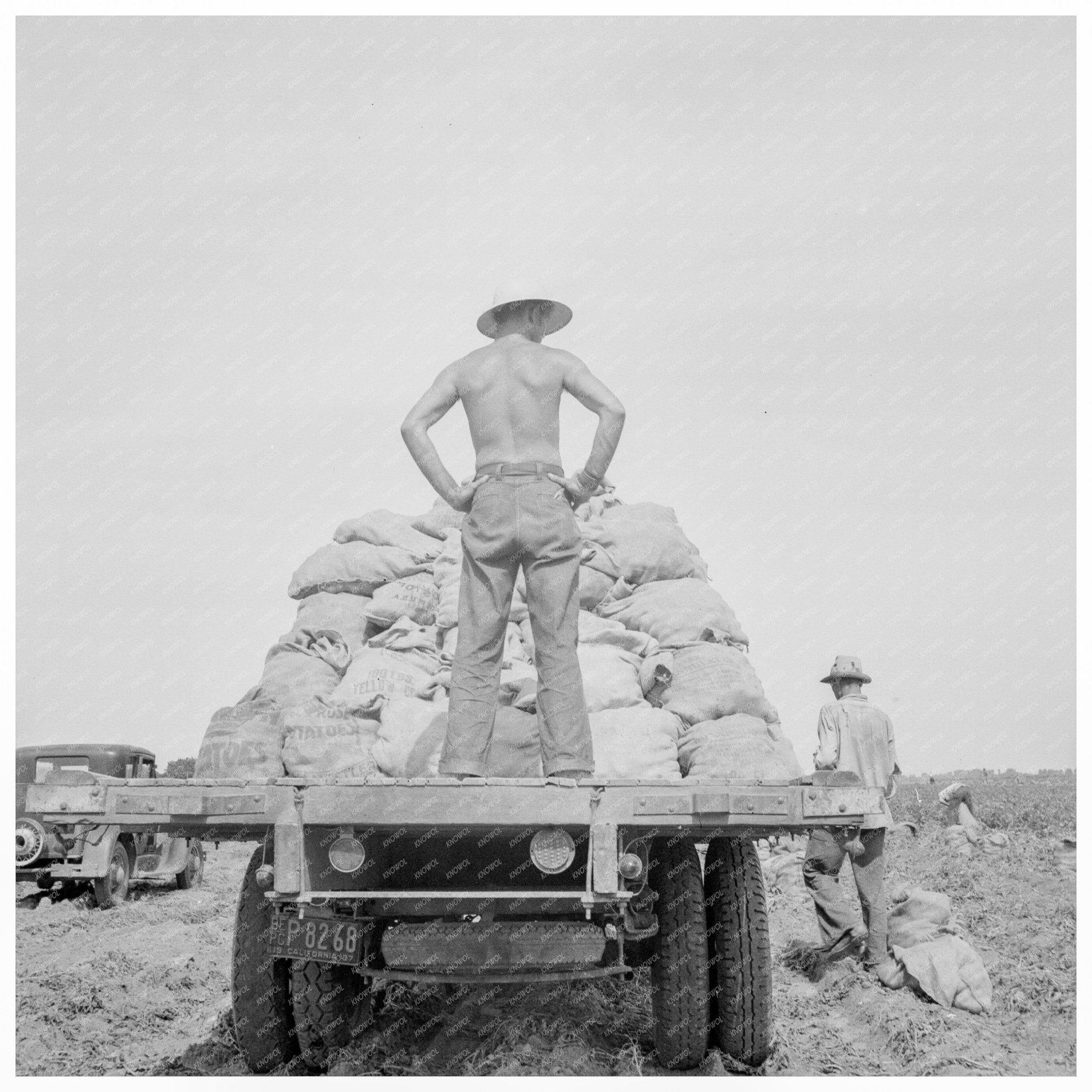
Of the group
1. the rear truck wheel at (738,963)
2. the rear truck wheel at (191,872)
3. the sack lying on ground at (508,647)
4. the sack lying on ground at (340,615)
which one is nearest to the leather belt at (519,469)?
the sack lying on ground at (508,647)

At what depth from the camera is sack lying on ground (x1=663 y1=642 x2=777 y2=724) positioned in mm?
5387

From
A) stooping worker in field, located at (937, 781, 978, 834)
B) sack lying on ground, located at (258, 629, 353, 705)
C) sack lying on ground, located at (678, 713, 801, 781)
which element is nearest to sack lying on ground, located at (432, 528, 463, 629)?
sack lying on ground, located at (258, 629, 353, 705)

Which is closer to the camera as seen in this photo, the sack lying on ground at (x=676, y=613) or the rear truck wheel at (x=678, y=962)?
the rear truck wheel at (x=678, y=962)

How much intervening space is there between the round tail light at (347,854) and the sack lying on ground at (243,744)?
1253mm

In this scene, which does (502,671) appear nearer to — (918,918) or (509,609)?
(509,609)

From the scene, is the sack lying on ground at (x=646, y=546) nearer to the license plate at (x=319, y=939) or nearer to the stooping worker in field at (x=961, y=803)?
the license plate at (x=319, y=939)

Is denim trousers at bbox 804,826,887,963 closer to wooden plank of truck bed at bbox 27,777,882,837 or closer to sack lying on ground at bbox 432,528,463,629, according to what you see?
sack lying on ground at bbox 432,528,463,629

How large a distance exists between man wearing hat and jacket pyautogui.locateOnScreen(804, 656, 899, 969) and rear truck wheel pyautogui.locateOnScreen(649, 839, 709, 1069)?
1.01 meters

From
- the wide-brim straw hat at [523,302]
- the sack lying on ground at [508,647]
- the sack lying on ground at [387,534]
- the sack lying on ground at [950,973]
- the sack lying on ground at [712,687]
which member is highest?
the wide-brim straw hat at [523,302]

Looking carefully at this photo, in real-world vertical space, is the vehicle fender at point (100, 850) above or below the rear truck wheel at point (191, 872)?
above

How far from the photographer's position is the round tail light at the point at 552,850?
346cm

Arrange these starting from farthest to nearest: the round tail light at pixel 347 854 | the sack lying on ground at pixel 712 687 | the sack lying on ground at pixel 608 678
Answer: the sack lying on ground at pixel 712 687, the sack lying on ground at pixel 608 678, the round tail light at pixel 347 854

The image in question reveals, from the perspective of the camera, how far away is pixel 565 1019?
4828 mm

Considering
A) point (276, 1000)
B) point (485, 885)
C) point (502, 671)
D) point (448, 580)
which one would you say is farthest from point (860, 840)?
point (448, 580)
